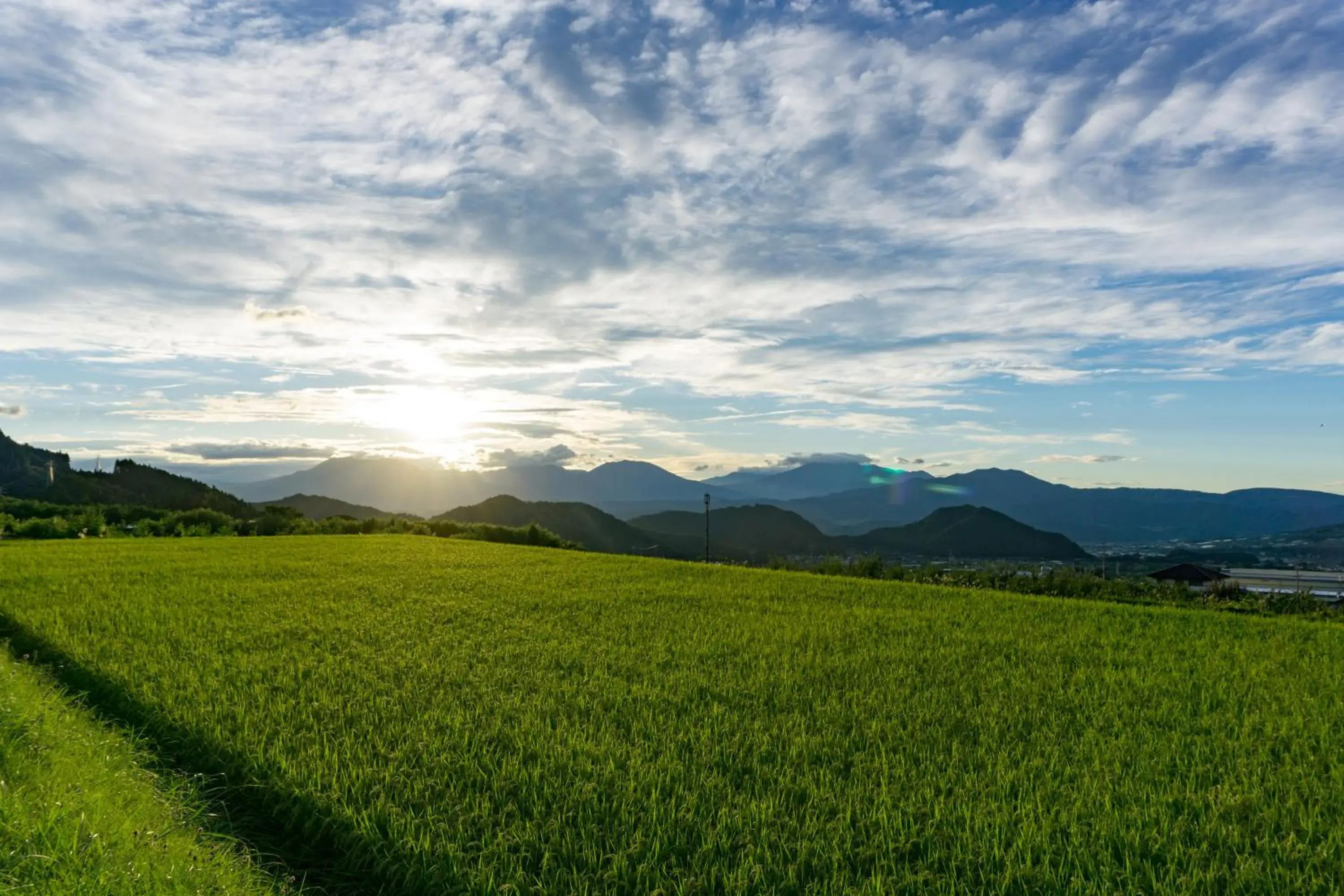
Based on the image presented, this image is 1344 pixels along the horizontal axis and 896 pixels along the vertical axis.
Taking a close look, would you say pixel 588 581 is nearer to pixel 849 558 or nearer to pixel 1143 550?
pixel 849 558

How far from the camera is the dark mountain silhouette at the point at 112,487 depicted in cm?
8412

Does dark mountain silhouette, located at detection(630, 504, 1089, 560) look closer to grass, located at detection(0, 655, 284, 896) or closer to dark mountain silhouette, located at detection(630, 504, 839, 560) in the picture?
dark mountain silhouette, located at detection(630, 504, 839, 560)

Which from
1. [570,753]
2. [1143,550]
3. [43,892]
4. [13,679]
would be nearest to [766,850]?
[570,753]

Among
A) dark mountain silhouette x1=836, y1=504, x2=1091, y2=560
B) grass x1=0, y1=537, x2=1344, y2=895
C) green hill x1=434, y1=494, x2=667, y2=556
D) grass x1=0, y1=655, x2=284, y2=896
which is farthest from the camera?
dark mountain silhouette x1=836, y1=504, x2=1091, y2=560

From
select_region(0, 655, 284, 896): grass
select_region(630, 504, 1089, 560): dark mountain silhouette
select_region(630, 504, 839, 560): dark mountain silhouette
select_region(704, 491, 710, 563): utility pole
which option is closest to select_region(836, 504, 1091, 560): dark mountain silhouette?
select_region(630, 504, 1089, 560): dark mountain silhouette

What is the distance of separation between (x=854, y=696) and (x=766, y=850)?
12.1 ft

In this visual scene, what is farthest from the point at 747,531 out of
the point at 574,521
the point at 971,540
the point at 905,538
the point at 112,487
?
the point at 112,487

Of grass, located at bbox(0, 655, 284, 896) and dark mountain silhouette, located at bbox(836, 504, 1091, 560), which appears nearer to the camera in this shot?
grass, located at bbox(0, 655, 284, 896)

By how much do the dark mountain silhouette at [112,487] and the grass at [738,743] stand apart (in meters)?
68.0

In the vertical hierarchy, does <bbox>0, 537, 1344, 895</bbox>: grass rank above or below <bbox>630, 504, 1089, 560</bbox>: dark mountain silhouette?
above

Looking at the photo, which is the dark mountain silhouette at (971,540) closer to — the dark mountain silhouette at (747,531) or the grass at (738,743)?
the dark mountain silhouette at (747,531)

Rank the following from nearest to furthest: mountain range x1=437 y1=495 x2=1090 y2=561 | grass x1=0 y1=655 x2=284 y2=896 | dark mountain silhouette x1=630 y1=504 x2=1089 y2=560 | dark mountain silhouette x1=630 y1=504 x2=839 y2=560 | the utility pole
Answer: grass x1=0 y1=655 x2=284 y2=896 → the utility pole → mountain range x1=437 y1=495 x2=1090 y2=561 → dark mountain silhouette x1=630 y1=504 x2=1089 y2=560 → dark mountain silhouette x1=630 y1=504 x2=839 y2=560

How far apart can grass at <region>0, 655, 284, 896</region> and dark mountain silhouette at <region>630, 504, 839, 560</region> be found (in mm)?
138908

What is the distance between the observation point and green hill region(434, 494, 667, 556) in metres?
136
